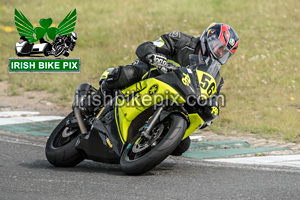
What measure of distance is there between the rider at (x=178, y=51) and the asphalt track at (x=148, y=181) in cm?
73

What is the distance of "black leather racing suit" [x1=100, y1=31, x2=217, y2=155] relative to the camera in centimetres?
633

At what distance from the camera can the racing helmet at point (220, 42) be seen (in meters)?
6.34

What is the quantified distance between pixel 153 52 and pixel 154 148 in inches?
47.0

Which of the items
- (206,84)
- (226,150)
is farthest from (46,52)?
(206,84)

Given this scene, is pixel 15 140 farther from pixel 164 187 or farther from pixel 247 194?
pixel 247 194

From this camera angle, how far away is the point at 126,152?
600 cm

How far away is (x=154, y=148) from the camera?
5.61m

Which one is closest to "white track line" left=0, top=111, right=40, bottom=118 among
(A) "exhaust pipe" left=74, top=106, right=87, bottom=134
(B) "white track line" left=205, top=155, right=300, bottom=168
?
(A) "exhaust pipe" left=74, top=106, right=87, bottom=134

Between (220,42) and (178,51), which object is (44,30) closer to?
(178,51)

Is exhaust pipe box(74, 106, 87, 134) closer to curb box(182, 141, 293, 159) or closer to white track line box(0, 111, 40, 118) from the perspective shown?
curb box(182, 141, 293, 159)

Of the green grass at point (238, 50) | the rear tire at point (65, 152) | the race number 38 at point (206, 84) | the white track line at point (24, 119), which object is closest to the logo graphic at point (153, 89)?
the race number 38 at point (206, 84)

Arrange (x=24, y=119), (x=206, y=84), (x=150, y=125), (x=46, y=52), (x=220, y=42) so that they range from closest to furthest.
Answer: (x=150, y=125) → (x=206, y=84) → (x=220, y=42) → (x=24, y=119) → (x=46, y=52)

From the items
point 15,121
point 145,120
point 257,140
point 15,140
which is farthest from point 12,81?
point 145,120

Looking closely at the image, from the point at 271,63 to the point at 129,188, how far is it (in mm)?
11000
